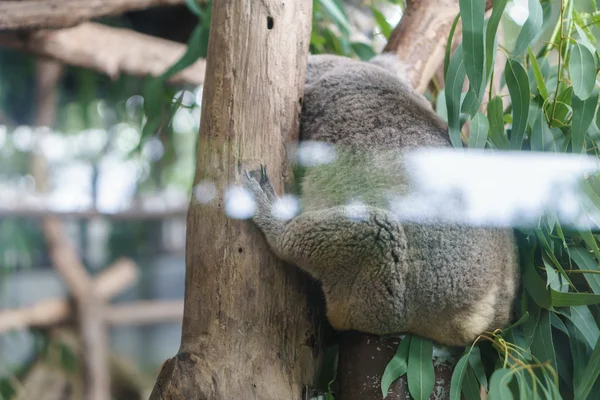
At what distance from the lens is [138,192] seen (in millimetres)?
3219

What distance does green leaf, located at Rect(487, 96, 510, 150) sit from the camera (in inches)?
77.3

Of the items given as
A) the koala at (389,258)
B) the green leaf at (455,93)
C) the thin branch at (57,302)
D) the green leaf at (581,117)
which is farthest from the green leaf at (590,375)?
the thin branch at (57,302)

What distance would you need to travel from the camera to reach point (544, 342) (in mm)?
1840

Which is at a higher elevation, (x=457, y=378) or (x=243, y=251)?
(x=243, y=251)

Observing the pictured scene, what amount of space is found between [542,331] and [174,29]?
3.64 m

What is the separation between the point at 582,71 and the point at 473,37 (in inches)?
15.9

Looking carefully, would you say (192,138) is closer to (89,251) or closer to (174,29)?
(89,251)

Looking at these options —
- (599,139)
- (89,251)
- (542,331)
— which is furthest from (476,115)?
(89,251)

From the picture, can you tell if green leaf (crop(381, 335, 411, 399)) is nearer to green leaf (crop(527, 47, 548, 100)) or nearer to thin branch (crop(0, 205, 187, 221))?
green leaf (crop(527, 47, 548, 100))

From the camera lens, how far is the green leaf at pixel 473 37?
177 centimetres

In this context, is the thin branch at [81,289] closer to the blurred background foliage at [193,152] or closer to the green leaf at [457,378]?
the blurred background foliage at [193,152]

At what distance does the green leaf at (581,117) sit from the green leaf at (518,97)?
6.0 inches

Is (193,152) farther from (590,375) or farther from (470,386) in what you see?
(590,375)

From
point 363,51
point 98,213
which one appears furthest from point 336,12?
point 98,213
